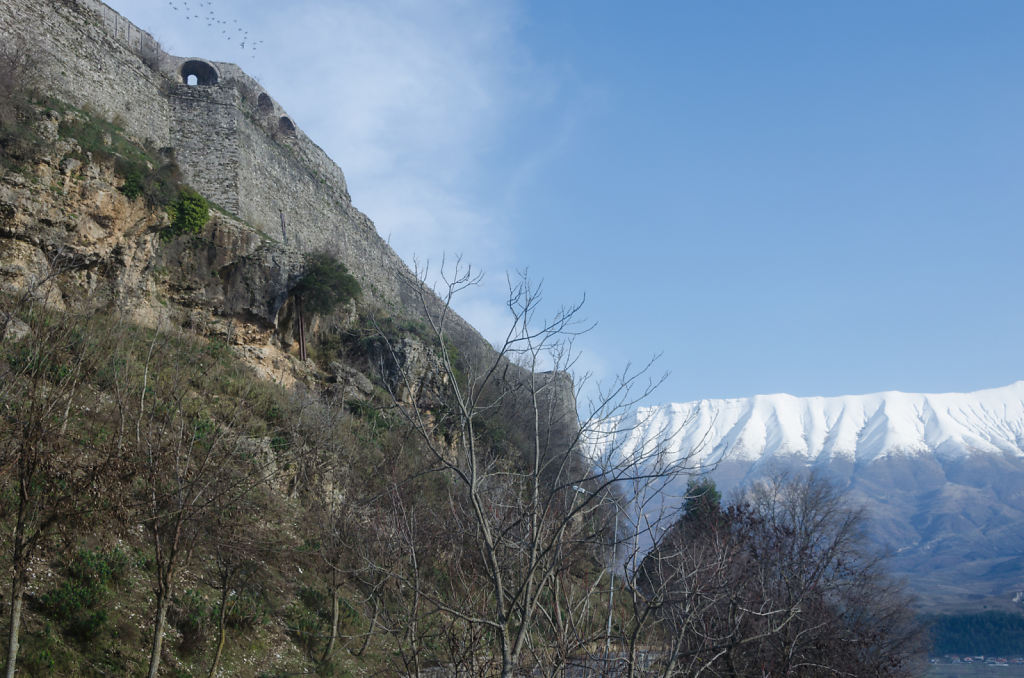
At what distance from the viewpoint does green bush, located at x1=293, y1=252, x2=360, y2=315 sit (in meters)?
20.0

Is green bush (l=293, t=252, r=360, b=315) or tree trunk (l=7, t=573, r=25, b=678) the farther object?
green bush (l=293, t=252, r=360, b=315)

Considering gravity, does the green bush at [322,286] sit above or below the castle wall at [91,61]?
below

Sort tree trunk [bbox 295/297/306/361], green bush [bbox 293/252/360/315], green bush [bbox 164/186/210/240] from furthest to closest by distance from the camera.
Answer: green bush [bbox 293/252/360/315]
tree trunk [bbox 295/297/306/361]
green bush [bbox 164/186/210/240]

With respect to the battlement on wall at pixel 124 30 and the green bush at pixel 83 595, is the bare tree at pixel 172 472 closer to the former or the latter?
the green bush at pixel 83 595

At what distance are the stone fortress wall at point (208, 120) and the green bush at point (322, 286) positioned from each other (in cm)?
255

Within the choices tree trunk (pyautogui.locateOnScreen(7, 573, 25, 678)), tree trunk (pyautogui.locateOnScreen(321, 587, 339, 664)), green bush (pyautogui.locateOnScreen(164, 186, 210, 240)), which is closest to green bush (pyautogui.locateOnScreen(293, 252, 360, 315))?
green bush (pyautogui.locateOnScreen(164, 186, 210, 240))

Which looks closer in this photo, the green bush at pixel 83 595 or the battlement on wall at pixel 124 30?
the green bush at pixel 83 595

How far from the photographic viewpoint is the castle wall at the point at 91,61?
17.7 m

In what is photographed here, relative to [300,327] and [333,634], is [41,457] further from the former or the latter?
[300,327]

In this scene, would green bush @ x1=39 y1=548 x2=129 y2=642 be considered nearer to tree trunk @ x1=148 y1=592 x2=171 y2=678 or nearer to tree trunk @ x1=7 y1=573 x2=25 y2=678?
tree trunk @ x1=148 y1=592 x2=171 y2=678

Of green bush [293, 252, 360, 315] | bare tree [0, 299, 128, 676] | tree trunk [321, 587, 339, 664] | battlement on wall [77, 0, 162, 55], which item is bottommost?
tree trunk [321, 587, 339, 664]

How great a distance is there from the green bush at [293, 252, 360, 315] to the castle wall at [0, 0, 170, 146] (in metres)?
6.73

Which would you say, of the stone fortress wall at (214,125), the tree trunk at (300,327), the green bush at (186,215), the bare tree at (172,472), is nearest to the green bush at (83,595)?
the bare tree at (172,472)

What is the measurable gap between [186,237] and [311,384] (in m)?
4.87
